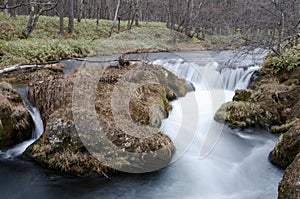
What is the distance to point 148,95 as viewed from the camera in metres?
Answer: 8.04

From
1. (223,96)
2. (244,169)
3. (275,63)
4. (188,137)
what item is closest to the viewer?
(244,169)

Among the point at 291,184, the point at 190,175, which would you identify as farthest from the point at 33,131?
the point at 291,184

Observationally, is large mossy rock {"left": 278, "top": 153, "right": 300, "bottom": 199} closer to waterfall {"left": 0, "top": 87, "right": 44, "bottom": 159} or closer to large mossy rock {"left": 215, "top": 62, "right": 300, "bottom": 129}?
large mossy rock {"left": 215, "top": 62, "right": 300, "bottom": 129}

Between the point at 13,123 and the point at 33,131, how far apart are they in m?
0.54

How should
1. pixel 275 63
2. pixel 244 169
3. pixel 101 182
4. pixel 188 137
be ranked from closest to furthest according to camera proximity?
pixel 101 182 → pixel 244 169 → pixel 188 137 → pixel 275 63

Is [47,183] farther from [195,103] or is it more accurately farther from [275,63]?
[275,63]

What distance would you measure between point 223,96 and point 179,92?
1.98 metres

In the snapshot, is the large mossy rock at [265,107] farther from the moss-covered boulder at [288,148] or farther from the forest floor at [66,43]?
the moss-covered boulder at [288,148]


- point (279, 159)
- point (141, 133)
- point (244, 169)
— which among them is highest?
point (141, 133)

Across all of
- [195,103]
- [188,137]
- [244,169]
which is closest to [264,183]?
[244,169]

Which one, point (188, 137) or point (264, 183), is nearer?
point (264, 183)

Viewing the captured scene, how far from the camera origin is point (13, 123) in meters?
6.26

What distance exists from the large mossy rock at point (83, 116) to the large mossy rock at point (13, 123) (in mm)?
449

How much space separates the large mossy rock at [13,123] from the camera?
619 cm
